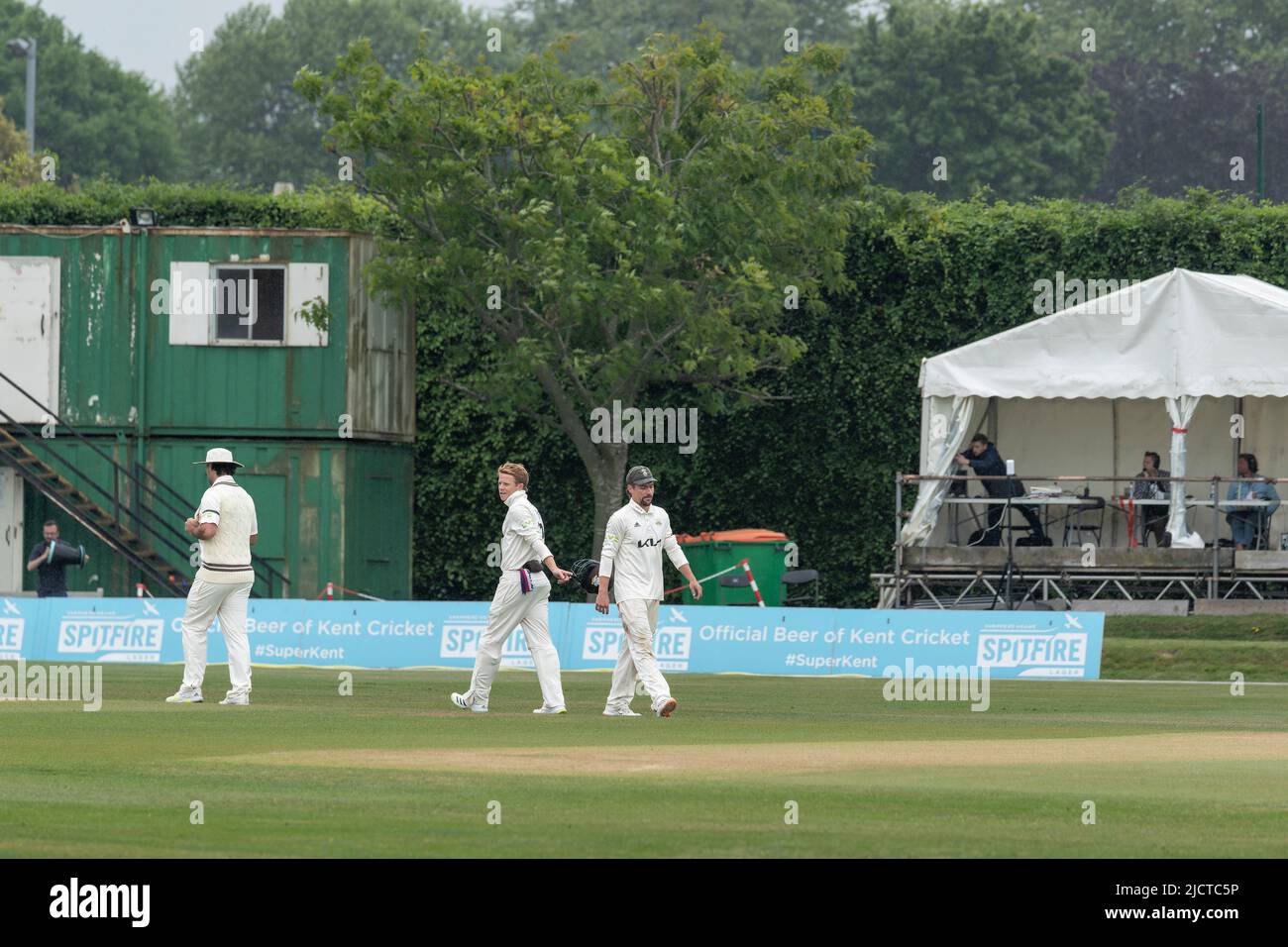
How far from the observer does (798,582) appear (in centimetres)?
3647

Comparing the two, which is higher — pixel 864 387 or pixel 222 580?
pixel 864 387

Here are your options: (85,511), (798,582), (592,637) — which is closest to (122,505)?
(85,511)

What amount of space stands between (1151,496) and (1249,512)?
1.40 meters

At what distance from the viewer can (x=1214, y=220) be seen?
3916 centimetres

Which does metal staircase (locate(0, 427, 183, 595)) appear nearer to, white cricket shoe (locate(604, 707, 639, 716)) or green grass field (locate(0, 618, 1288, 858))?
green grass field (locate(0, 618, 1288, 858))

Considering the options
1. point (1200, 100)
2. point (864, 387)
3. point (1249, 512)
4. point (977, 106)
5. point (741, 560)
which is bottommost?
point (741, 560)

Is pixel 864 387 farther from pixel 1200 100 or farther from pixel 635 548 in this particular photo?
pixel 1200 100

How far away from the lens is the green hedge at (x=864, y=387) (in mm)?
39250

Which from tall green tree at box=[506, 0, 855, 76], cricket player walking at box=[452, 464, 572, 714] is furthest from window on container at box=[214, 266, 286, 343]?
tall green tree at box=[506, 0, 855, 76]

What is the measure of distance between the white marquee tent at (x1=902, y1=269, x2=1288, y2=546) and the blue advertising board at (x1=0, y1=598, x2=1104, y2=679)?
18.6 ft

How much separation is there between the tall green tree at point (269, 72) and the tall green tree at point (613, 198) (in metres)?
60.4

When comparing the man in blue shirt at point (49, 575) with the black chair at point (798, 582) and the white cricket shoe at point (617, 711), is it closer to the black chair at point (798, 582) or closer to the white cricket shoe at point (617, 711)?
the black chair at point (798, 582)
